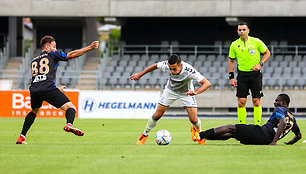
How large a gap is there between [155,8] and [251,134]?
24.2 metres

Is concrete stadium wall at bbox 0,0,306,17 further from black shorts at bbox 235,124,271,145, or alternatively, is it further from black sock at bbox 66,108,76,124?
black shorts at bbox 235,124,271,145

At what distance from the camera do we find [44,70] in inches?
392

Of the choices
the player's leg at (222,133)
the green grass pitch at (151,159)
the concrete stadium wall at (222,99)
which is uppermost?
the player's leg at (222,133)

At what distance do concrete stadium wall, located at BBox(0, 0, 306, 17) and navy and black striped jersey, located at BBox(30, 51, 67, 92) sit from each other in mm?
23325

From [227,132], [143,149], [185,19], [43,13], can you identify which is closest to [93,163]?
[143,149]

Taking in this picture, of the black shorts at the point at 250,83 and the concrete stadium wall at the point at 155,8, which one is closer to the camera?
the black shorts at the point at 250,83

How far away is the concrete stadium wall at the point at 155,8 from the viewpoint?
106 feet

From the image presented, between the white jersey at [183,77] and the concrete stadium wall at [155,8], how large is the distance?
22.5m

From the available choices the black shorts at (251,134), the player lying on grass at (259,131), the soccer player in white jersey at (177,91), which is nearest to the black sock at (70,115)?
the soccer player in white jersey at (177,91)

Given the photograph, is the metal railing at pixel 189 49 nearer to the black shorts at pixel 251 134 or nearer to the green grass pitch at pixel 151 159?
the black shorts at pixel 251 134

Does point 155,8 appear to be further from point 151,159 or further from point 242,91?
point 151,159

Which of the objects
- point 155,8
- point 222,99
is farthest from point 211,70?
point 155,8

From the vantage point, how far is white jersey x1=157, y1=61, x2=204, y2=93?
10070 mm

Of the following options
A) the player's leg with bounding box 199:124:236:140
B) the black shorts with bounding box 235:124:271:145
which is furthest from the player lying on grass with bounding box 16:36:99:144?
the black shorts with bounding box 235:124:271:145
